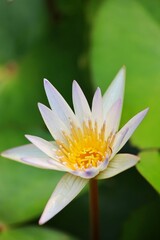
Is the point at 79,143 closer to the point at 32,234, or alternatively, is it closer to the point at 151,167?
the point at 151,167

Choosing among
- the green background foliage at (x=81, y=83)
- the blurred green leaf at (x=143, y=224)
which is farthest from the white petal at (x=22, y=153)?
the blurred green leaf at (x=143, y=224)

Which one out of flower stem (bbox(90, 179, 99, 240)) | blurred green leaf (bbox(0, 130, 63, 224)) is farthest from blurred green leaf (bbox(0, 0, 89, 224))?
flower stem (bbox(90, 179, 99, 240))

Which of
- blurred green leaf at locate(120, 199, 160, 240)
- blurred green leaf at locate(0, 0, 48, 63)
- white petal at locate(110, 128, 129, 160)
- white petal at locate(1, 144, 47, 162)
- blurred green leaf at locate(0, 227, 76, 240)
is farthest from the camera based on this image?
blurred green leaf at locate(0, 0, 48, 63)

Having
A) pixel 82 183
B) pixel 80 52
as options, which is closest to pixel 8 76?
pixel 80 52

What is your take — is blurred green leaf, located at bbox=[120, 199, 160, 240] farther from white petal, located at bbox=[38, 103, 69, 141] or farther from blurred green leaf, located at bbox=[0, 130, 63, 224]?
white petal, located at bbox=[38, 103, 69, 141]

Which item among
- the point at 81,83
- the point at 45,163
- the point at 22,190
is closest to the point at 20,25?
the point at 81,83

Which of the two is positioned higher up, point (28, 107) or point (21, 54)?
point (21, 54)

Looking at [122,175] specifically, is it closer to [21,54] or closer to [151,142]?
[151,142]

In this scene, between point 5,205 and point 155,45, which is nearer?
point 5,205
